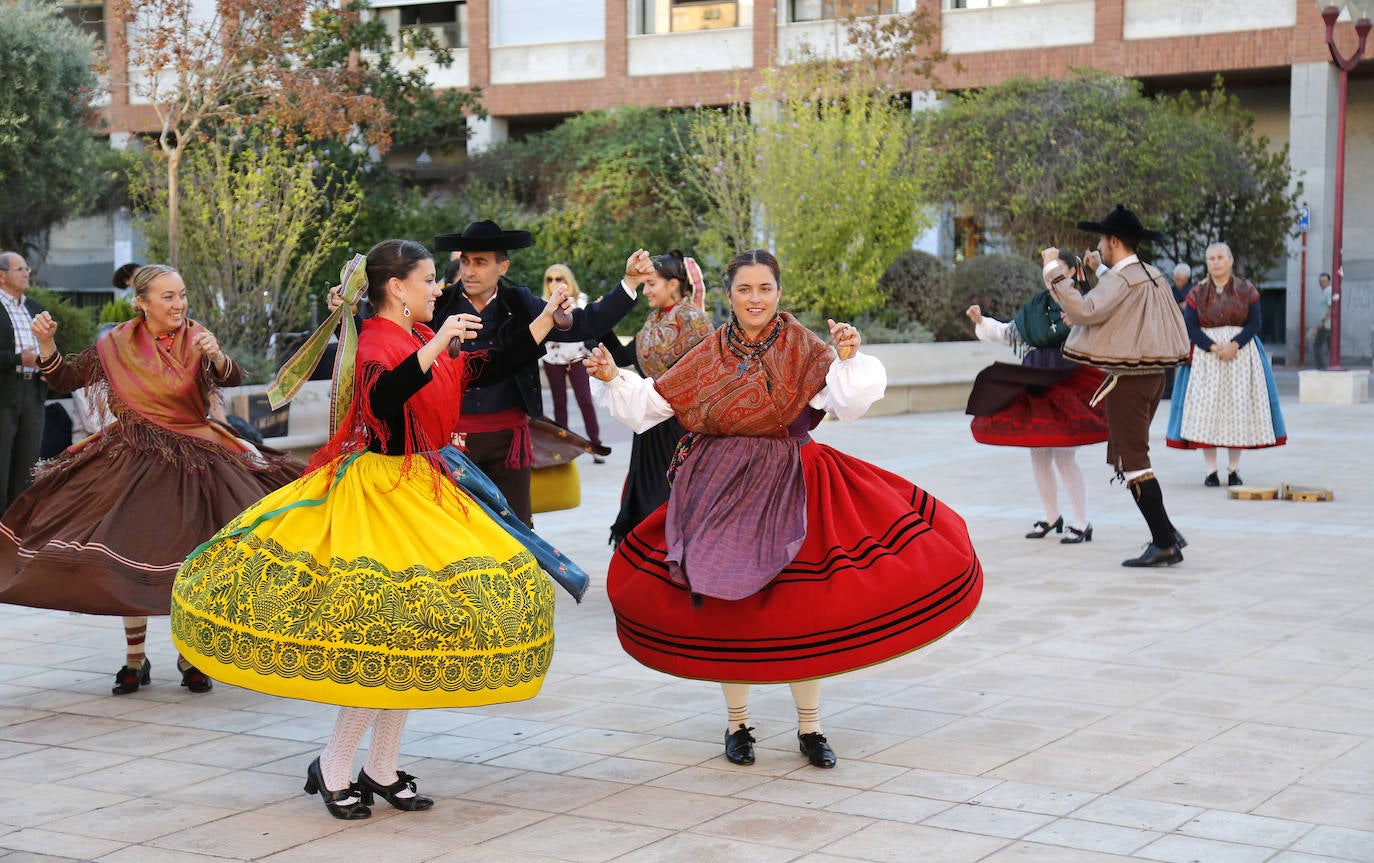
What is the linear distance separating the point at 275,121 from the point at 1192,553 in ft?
29.1

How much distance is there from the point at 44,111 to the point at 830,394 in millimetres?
19894

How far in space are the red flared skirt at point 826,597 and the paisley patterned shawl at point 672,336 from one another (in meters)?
2.20

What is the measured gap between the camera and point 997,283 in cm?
2031

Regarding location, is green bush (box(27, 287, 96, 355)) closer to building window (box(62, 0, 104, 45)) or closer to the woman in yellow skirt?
the woman in yellow skirt

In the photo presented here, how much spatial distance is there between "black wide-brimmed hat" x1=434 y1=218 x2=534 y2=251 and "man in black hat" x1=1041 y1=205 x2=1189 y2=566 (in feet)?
10.9

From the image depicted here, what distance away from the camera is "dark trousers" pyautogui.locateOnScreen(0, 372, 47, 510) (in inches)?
357

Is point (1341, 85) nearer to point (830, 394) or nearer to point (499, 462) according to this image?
point (499, 462)

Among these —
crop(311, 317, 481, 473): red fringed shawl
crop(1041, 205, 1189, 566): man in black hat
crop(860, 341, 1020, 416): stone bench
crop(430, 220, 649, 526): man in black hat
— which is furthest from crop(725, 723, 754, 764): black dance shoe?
crop(860, 341, 1020, 416): stone bench

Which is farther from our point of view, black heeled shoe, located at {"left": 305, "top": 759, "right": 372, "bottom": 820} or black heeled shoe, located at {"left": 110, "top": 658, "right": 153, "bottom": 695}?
black heeled shoe, located at {"left": 110, "top": 658, "right": 153, "bottom": 695}

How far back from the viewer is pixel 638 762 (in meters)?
5.12

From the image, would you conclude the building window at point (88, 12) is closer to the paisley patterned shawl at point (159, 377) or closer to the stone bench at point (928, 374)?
the stone bench at point (928, 374)

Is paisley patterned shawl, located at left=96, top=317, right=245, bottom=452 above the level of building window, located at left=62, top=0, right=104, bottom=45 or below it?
below

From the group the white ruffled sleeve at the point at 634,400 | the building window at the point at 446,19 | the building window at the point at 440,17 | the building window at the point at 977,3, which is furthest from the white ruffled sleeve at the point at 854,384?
the building window at the point at 446,19

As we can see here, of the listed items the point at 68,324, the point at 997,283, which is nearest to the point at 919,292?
the point at 997,283
